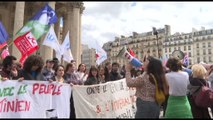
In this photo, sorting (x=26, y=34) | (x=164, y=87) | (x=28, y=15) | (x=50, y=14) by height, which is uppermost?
(x=28, y=15)

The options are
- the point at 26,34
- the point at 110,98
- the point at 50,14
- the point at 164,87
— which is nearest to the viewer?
the point at 164,87

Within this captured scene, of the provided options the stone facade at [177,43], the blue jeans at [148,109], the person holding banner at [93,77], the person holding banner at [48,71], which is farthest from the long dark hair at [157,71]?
the stone facade at [177,43]

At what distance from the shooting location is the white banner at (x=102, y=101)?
8234 mm

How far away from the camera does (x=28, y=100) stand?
24.2 feet

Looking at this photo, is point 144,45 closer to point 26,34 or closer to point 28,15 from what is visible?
point 28,15

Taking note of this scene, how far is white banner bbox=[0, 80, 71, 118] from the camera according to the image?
7262mm

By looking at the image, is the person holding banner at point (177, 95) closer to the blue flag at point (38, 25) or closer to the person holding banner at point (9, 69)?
the person holding banner at point (9, 69)

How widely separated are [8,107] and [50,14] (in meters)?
7.87

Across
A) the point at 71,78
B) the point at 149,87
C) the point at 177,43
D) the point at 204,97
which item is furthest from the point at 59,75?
the point at 177,43

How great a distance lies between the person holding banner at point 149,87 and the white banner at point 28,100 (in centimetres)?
252

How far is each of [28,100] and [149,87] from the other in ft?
10.2

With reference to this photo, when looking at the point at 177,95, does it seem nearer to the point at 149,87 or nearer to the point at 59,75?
the point at 149,87

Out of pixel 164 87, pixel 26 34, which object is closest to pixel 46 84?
pixel 164 87

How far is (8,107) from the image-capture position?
23.8ft
